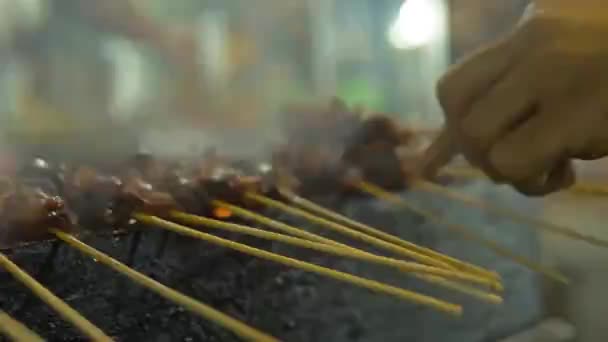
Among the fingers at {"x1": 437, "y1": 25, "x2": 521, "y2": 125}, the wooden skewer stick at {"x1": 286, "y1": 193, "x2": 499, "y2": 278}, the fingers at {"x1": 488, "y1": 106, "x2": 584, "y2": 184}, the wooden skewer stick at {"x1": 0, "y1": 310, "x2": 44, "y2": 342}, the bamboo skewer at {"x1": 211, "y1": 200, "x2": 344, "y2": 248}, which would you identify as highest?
the fingers at {"x1": 437, "y1": 25, "x2": 521, "y2": 125}

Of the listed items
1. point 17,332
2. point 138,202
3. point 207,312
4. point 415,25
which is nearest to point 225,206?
point 138,202

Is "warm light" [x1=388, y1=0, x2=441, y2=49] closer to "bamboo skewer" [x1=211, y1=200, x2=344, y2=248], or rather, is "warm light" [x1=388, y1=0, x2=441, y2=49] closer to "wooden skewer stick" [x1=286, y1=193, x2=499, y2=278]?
"wooden skewer stick" [x1=286, y1=193, x2=499, y2=278]

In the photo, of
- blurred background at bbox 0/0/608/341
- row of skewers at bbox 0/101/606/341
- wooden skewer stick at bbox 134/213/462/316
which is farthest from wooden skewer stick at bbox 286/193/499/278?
blurred background at bbox 0/0/608/341

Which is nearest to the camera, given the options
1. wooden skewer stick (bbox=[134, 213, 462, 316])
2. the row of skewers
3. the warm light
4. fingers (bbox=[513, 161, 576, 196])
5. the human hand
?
wooden skewer stick (bbox=[134, 213, 462, 316])

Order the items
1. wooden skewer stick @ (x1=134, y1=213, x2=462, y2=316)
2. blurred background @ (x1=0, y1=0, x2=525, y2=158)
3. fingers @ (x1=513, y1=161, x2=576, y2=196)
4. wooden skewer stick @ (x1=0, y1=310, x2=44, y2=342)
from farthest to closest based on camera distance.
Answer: blurred background @ (x1=0, y1=0, x2=525, y2=158) → fingers @ (x1=513, y1=161, x2=576, y2=196) → wooden skewer stick @ (x1=134, y1=213, x2=462, y2=316) → wooden skewer stick @ (x1=0, y1=310, x2=44, y2=342)

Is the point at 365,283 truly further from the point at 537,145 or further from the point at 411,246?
the point at 537,145

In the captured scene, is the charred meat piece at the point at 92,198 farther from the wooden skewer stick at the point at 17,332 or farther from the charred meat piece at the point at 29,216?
the wooden skewer stick at the point at 17,332
